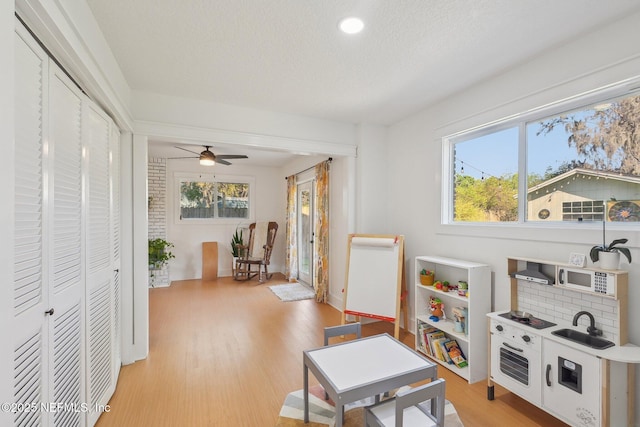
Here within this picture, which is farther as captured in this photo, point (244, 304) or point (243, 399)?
point (244, 304)

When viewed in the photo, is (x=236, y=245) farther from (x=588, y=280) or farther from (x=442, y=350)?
(x=588, y=280)

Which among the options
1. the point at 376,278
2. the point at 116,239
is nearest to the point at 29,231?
the point at 116,239

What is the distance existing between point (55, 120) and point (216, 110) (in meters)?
1.84

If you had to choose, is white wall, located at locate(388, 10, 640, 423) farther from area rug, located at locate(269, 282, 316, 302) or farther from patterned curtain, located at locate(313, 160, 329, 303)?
area rug, located at locate(269, 282, 316, 302)

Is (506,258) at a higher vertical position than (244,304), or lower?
higher

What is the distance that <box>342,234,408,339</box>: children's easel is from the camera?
10.2 ft

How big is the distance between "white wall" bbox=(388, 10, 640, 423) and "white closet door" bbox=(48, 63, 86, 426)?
3027 mm

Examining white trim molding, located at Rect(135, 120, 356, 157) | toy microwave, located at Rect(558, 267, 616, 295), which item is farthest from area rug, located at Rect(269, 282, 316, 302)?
toy microwave, located at Rect(558, 267, 616, 295)

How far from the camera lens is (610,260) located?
1759mm

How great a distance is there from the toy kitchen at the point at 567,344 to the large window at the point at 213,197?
5.63 meters

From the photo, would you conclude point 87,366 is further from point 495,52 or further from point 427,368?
point 495,52

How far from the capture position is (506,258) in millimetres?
2449

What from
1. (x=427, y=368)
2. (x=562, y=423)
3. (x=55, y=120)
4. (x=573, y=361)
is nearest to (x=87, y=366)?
(x=55, y=120)

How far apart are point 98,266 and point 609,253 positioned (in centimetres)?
331
